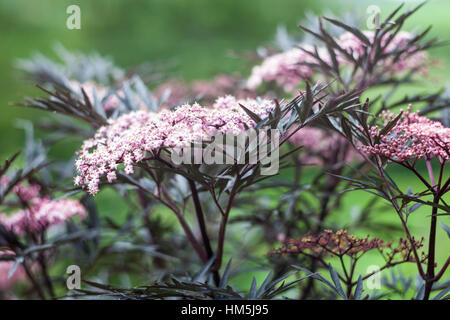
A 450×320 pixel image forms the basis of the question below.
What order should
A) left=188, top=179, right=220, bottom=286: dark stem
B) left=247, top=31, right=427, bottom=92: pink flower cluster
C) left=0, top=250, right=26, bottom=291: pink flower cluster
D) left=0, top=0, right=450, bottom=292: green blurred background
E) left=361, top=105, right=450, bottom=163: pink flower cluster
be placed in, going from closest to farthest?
1. left=361, top=105, right=450, bottom=163: pink flower cluster
2. left=188, top=179, right=220, bottom=286: dark stem
3. left=247, top=31, right=427, bottom=92: pink flower cluster
4. left=0, top=250, right=26, bottom=291: pink flower cluster
5. left=0, top=0, right=450, bottom=292: green blurred background

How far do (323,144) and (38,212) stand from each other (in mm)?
562

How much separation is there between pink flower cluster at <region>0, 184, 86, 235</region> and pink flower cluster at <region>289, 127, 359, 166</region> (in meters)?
0.43

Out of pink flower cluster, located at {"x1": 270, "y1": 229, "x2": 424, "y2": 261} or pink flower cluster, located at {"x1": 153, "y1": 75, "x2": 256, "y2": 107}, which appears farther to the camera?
pink flower cluster, located at {"x1": 153, "y1": 75, "x2": 256, "y2": 107}

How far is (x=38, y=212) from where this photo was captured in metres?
0.77

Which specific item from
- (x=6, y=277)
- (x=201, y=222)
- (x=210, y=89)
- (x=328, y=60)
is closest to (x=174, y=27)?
(x=210, y=89)

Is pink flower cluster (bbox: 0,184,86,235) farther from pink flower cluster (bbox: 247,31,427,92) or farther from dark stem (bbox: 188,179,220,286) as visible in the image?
pink flower cluster (bbox: 247,31,427,92)

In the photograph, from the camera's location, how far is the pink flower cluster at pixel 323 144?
35.8 inches

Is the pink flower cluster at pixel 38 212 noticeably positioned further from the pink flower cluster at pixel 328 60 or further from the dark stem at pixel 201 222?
the pink flower cluster at pixel 328 60

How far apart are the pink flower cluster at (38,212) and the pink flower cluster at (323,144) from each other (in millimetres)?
434

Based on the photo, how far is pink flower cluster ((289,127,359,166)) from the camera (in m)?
0.91

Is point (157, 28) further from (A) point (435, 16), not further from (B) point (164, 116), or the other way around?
(B) point (164, 116)

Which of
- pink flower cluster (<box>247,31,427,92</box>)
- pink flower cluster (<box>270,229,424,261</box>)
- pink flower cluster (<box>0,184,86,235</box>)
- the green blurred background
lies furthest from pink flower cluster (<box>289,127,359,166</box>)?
the green blurred background

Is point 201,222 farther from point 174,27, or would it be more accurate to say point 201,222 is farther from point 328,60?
point 174,27
